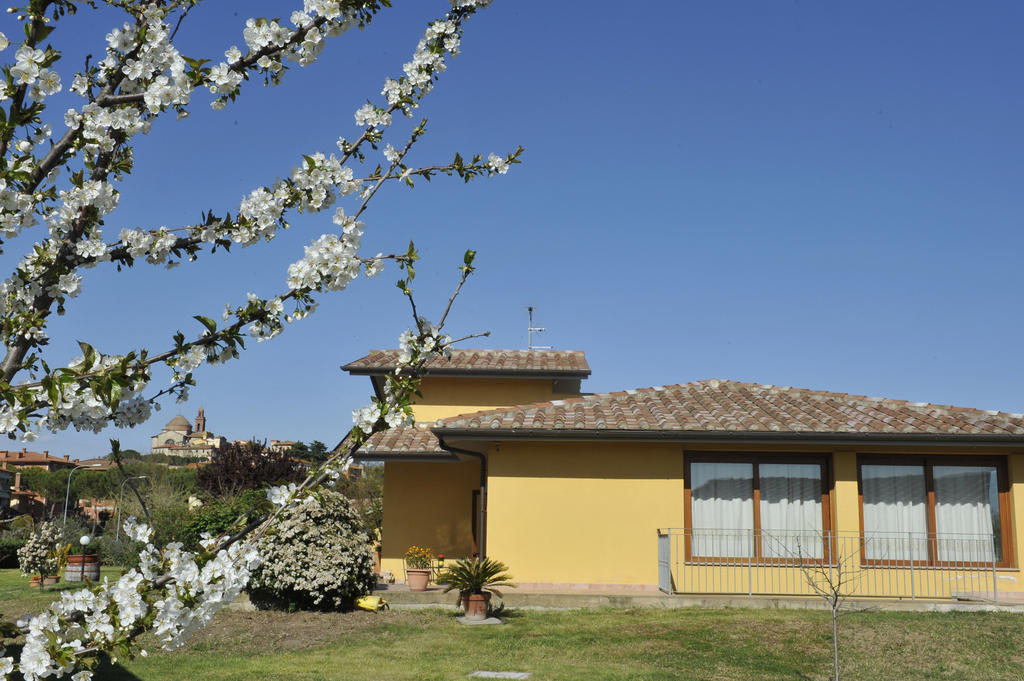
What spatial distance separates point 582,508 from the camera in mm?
14969

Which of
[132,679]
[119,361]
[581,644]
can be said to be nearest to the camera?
[119,361]

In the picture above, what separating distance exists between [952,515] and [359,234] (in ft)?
48.5

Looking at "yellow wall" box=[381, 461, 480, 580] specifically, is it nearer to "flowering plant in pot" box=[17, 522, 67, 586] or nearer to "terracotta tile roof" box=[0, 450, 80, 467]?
"flowering plant in pot" box=[17, 522, 67, 586]

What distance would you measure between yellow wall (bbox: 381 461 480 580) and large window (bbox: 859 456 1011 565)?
8.40 m

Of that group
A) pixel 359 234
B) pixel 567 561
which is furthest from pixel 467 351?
pixel 359 234

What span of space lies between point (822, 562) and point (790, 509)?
42.6 inches

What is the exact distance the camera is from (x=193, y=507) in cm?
2408

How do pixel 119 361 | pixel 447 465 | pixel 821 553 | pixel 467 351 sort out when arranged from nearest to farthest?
pixel 119 361 < pixel 821 553 < pixel 447 465 < pixel 467 351

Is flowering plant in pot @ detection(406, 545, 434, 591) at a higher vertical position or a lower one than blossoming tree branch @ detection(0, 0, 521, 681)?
lower

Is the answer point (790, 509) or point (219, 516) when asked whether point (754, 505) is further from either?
point (219, 516)

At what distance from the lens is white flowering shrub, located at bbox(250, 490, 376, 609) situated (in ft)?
44.5

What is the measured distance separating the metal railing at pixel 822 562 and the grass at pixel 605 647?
1495 millimetres

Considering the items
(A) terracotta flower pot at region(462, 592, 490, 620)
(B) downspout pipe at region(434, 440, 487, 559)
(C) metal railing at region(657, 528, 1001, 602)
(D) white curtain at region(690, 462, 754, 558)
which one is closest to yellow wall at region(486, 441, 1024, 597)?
(C) metal railing at region(657, 528, 1001, 602)

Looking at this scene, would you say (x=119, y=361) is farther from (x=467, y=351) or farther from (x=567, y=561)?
(x=467, y=351)
